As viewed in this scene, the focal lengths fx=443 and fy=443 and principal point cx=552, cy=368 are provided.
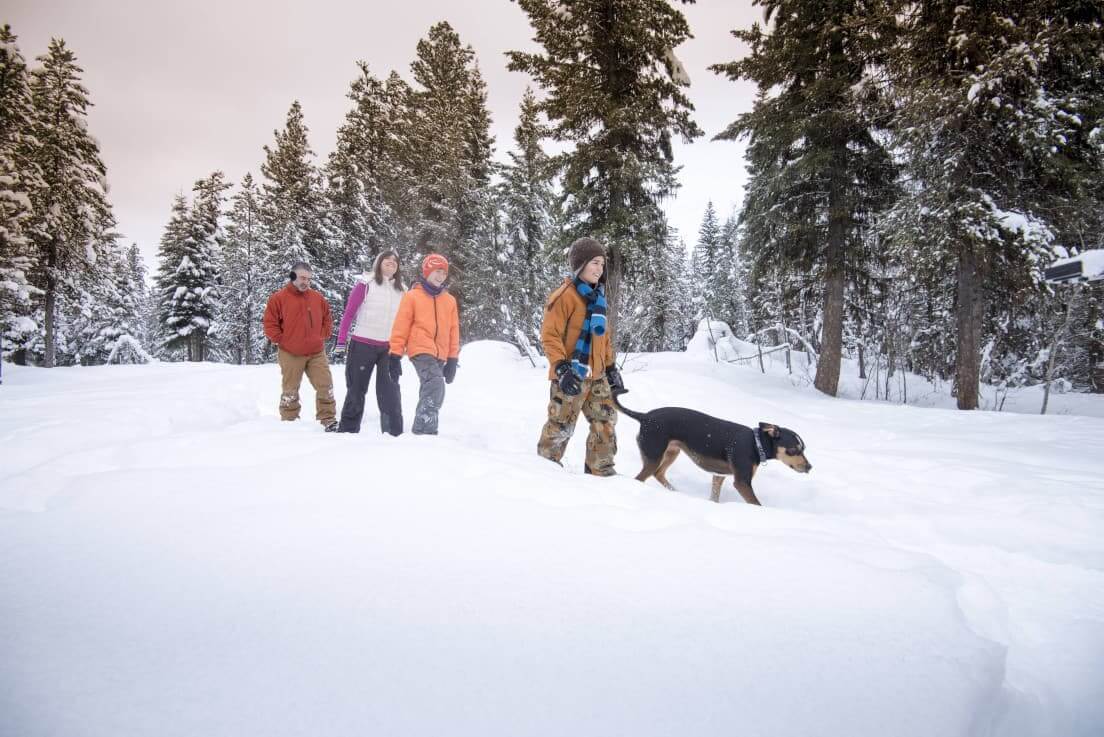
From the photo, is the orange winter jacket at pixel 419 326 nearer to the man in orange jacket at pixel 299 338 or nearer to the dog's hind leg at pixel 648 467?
the man in orange jacket at pixel 299 338

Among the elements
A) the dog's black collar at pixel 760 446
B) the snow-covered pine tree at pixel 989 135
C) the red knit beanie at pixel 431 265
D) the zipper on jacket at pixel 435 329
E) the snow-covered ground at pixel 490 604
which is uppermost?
the snow-covered pine tree at pixel 989 135

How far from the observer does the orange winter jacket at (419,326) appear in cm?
427

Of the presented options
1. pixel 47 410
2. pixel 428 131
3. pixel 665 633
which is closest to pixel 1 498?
pixel 665 633

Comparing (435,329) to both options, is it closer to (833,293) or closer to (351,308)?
(351,308)

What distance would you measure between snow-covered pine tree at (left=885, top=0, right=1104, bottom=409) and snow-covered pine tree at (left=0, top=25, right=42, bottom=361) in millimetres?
23654

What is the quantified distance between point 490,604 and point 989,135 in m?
12.5

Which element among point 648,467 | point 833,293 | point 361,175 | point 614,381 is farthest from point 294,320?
point 361,175

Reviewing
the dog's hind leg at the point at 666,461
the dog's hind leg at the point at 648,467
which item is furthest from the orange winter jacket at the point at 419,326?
the dog's hind leg at the point at 666,461

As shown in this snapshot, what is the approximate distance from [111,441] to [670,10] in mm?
13619

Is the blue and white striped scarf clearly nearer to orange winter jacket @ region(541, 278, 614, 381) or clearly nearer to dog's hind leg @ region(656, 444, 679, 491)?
orange winter jacket @ region(541, 278, 614, 381)

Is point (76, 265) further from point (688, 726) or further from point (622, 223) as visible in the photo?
point (688, 726)

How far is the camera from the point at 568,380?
337 centimetres

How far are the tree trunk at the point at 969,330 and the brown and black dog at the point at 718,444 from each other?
8.48 m

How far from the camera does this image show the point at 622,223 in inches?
451
